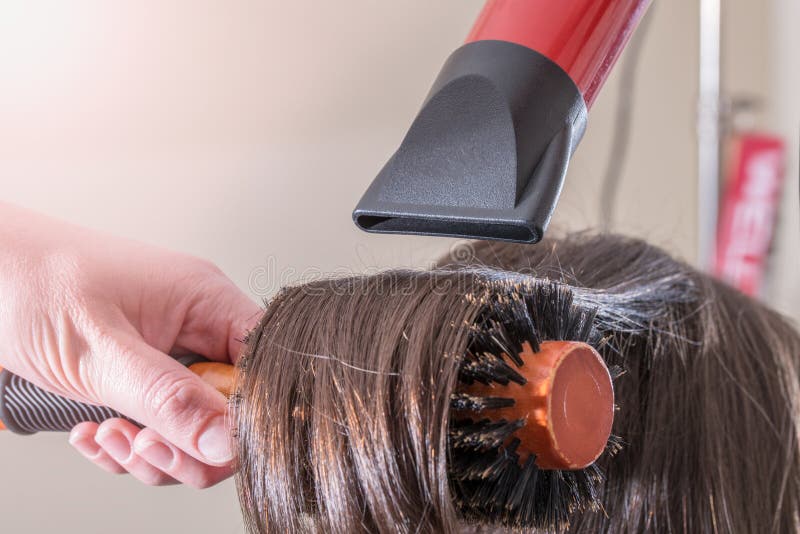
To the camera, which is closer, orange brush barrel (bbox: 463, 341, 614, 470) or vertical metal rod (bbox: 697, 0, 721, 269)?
orange brush barrel (bbox: 463, 341, 614, 470)

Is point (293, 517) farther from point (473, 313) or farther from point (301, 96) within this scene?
point (301, 96)

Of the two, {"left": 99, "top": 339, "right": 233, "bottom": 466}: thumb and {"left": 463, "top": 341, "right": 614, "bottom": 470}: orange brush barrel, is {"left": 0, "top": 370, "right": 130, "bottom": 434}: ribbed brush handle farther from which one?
{"left": 463, "top": 341, "right": 614, "bottom": 470}: orange brush barrel

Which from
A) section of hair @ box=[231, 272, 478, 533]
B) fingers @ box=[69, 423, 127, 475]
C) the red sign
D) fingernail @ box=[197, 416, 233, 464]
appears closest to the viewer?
section of hair @ box=[231, 272, 478, 533]

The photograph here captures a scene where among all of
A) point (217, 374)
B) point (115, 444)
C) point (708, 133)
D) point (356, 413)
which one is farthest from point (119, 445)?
point (708, 133)

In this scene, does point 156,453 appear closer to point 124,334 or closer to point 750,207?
point 124,334

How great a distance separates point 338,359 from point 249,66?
1.61 feet

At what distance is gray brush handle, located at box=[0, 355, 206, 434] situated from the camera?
54 cm

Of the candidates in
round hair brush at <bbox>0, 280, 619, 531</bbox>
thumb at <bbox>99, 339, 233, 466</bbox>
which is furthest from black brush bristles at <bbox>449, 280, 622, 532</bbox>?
thumb at <bbox>99, 339, 233, 466</bbox>

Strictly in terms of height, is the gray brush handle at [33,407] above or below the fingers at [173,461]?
above

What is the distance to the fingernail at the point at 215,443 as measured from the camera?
0.46 metres

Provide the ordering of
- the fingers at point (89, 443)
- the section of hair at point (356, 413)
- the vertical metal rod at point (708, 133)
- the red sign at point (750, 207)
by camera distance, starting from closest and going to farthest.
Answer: the section of hair at point (356, 413)
the fingers at point (89, 443)
the vertical metal rod at point (708, 133)
the red sign at point (750, 207)

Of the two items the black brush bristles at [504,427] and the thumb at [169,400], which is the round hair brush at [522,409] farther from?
the thumb at [169,400]

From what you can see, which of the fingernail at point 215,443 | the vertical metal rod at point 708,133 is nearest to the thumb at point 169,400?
the fingernail at point 215,443

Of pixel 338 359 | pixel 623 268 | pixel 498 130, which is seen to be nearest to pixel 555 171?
pixel 498 130
